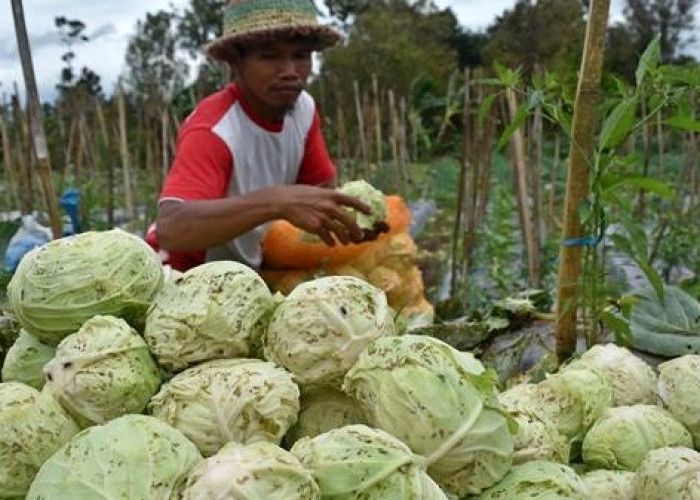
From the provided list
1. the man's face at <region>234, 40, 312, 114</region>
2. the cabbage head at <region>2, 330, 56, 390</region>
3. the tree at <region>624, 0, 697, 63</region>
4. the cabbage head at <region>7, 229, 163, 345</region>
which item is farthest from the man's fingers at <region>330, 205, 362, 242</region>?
the tree at <region>624, 0, 697, 63</region>

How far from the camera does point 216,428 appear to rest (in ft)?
A: 4.92

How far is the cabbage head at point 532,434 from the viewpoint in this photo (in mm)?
1671

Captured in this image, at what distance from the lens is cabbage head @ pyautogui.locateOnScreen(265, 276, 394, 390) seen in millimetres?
1603

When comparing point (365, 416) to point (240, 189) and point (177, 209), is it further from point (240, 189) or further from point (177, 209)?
point (240, 189)

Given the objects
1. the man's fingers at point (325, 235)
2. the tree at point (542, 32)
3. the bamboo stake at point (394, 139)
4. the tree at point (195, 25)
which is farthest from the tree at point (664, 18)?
the man's fingers at point (325, 235)

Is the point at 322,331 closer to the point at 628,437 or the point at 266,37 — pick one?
the point at 628,437

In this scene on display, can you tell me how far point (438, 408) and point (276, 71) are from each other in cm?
243

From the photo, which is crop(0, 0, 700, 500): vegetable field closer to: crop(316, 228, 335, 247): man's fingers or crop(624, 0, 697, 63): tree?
crop(316, 228, 335, 247): man's fingers

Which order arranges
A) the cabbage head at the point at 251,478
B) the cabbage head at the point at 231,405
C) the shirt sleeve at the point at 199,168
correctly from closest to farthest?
the cabbage head at the point at 251,478 < the cabbage head at the point at 231,405 < the shirt sleeve at the point at 199,168

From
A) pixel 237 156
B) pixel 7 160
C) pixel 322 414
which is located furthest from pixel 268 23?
pixel 7 160

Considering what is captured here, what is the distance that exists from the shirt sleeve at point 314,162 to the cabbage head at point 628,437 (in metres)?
2.48

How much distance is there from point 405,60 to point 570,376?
2799 centimetres

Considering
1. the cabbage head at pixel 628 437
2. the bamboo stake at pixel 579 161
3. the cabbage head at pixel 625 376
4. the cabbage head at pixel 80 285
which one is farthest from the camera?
the bamboo stake at pixel 579 161

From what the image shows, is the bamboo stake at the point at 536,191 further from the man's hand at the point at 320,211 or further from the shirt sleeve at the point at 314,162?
the man's hand at the point at 320,211
